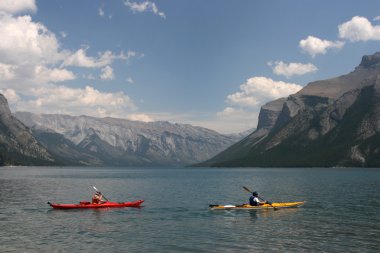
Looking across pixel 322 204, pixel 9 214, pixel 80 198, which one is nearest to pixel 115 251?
pixel 9 214

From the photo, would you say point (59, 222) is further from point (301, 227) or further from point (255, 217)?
point (301, 227)

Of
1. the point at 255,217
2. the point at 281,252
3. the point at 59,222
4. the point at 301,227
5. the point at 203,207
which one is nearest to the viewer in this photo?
the point at 281,252

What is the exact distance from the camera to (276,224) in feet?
195

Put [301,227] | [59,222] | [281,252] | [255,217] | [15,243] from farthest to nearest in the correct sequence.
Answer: [255,217] → [59,222] → [301,227] → [15,243] → [281,252]

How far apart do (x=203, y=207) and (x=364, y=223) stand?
30.2 meters

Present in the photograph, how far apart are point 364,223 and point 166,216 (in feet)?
94.7

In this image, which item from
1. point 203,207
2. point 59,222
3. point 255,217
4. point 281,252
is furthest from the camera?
point 203,207

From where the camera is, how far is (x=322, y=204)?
272ft

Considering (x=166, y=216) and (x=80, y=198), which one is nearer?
(x=166, y=216)

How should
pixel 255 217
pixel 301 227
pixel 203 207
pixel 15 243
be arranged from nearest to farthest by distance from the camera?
pixel 15 243, pixel 301 227, pixel 255 217, pixel 203 207

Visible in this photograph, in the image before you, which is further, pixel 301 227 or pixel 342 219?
pixel 342 219

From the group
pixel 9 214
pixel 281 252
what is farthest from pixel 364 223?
pixel 9 214

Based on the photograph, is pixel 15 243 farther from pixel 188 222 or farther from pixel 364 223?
pixel 364 223

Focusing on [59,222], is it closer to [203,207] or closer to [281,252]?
[203,207]
